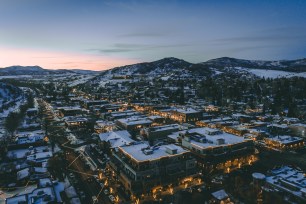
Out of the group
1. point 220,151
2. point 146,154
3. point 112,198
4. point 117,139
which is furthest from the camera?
point 117,139

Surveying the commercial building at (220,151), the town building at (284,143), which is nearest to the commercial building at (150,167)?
the commercial building at (220,151)

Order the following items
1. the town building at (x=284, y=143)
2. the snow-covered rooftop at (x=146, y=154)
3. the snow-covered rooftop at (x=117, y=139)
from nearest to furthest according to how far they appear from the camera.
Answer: the snow-covered rooftop at (x=146, y=154) < the snow-covered rooftop at (x=117, y=139) < the town building at (x=284, y=143)

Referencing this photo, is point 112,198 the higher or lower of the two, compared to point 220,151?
lower

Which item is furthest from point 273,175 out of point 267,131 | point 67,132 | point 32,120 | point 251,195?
point 32,120

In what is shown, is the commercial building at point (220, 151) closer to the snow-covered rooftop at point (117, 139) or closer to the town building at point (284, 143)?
the town building at point (284, 143)

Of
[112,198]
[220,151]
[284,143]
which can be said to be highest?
[220,151]

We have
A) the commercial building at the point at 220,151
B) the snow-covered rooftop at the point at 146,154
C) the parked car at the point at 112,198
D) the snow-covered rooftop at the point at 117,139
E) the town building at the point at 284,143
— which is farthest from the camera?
the town building at the point at 284,143

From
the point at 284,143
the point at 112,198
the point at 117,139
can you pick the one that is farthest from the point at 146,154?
the point at 284,143

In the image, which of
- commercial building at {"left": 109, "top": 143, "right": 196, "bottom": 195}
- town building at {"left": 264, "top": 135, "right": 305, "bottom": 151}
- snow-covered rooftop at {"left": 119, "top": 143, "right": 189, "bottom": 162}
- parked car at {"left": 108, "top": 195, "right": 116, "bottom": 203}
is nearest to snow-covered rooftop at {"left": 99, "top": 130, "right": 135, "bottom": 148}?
snow-covered rooftop at {"left": 119, "top": 143, "right": 189, "bottom": 162}

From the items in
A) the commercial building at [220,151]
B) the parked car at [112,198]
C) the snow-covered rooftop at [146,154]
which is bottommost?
the parked car at [112,198]

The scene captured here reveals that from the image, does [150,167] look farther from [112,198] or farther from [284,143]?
[284,143]

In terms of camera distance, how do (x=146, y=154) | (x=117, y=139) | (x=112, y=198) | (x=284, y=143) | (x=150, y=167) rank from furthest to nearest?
(x=117, y=139) < (x=284, y=143) < (x=146, y=154) < (x=150, y=167) < (x=112, y=198)
